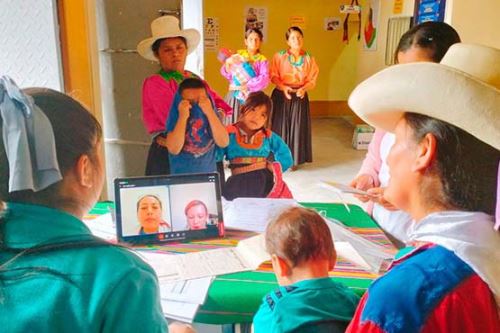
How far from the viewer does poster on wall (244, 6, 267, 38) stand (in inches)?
315

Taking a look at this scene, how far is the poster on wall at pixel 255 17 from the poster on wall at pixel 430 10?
12.2 feet

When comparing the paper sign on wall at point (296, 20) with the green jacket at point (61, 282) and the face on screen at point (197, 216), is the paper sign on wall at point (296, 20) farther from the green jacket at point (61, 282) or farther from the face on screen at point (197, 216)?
the green jacket at point (61, 282)

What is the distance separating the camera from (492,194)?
0.79m

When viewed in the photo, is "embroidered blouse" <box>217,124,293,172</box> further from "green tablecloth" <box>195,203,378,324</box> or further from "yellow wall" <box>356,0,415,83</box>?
"yellow wall" <box>356,0,415,83</box>

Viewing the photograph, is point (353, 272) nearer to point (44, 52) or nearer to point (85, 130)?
point (85, 130)

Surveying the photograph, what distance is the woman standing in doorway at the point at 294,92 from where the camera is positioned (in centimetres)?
548

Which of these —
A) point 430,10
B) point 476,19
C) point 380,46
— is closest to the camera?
point 476,19

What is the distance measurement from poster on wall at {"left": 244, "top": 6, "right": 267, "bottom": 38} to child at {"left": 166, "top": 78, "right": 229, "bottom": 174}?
20.5 ft

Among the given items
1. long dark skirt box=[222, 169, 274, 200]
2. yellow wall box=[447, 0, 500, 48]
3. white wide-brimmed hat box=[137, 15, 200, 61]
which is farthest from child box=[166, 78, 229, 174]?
yellow wall box=[447, 0, 500, 48]

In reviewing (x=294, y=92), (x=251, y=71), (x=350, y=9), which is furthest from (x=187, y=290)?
(x=350, y=9)

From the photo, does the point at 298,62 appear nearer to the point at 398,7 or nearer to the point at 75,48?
the point at 398,7

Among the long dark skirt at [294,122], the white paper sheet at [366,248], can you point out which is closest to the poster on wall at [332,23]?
the long dark skirt at [294,122]

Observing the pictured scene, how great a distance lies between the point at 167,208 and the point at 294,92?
4.07 meters

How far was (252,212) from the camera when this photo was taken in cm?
186
